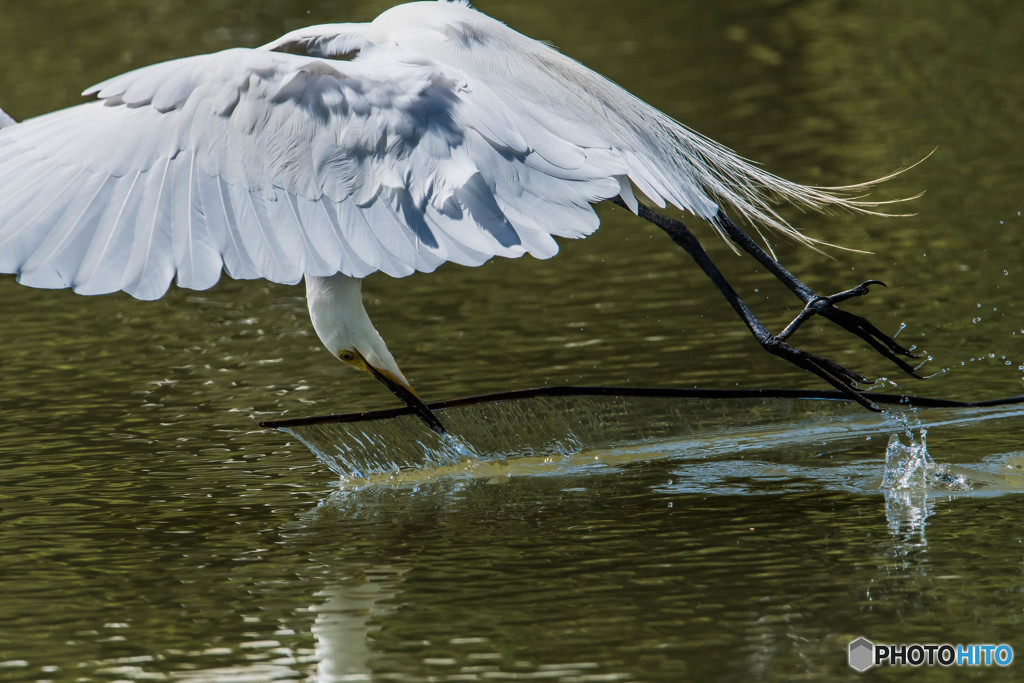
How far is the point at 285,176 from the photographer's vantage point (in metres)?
4.70

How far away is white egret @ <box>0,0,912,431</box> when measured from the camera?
4.46 meters

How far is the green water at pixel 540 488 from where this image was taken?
4211 mm

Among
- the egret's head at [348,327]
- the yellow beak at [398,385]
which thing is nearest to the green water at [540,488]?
the yellow beak at [398,385]

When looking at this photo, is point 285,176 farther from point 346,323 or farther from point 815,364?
point 815,364

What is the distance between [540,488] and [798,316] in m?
1.23

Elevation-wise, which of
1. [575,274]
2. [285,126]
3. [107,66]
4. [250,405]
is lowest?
[250,405]

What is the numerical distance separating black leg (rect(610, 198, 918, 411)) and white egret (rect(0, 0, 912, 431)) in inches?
26.8

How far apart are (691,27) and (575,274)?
9.16 meters

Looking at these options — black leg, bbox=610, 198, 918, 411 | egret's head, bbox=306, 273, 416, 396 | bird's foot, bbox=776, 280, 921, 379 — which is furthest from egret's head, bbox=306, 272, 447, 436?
bird's foot, bbox=776, 280, 921, 379

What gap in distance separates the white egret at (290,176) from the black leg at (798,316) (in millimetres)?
680

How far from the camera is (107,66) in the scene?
1712 cm

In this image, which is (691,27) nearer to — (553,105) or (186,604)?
(553,105)

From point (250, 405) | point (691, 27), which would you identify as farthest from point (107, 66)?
point (250, 405)

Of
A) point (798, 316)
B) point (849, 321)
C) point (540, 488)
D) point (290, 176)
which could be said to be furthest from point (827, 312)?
point (290, 176)
